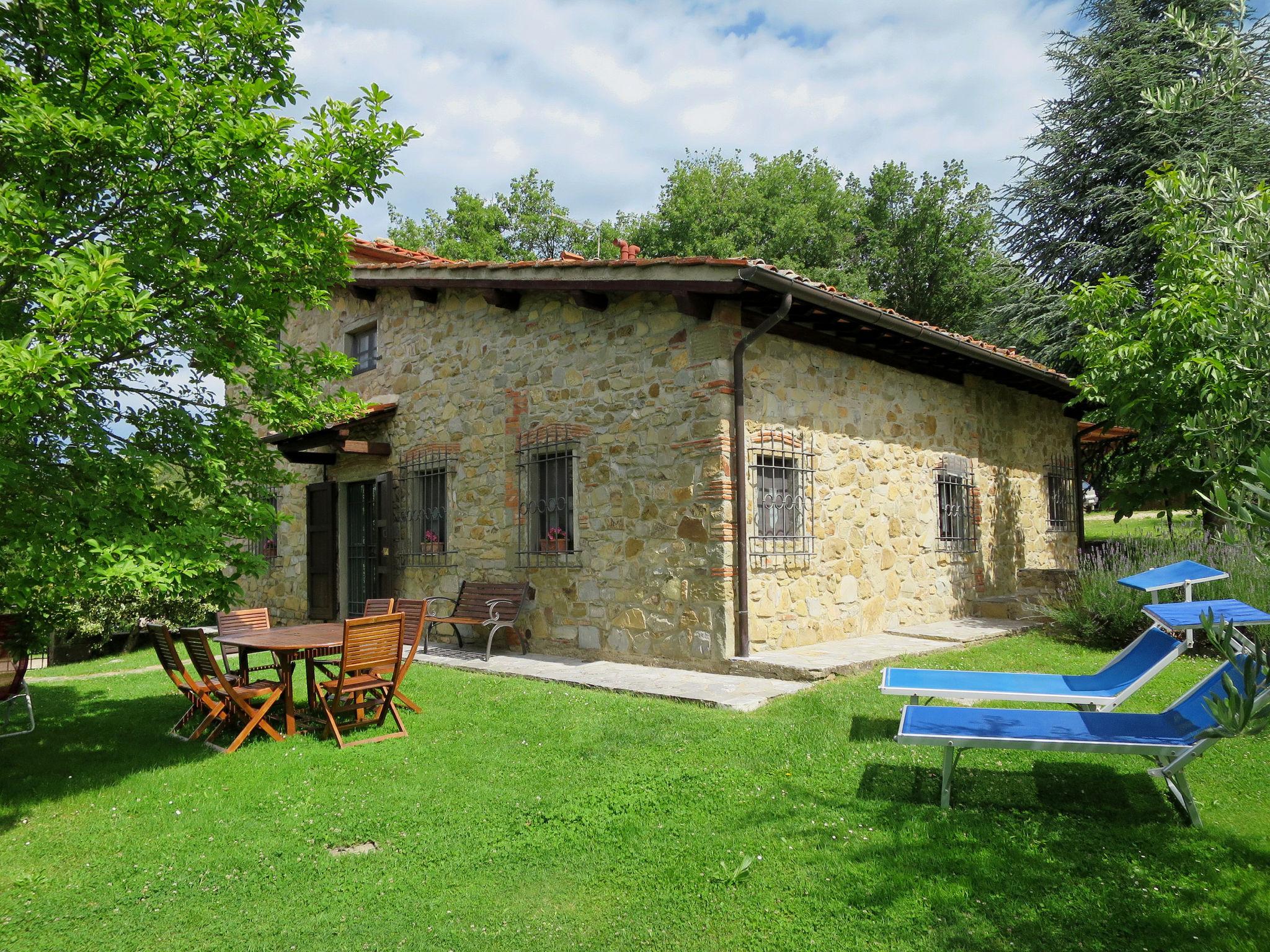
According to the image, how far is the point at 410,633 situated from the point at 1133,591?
690 centimetres

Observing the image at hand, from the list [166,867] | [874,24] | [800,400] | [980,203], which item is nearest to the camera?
[166,867]

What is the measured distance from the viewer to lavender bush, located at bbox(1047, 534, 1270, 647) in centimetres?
714

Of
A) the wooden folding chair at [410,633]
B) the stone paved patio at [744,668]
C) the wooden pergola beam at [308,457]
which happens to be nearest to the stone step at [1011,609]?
the stone paved patio at [744,668]

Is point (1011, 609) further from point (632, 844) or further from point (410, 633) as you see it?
point (632, 844)

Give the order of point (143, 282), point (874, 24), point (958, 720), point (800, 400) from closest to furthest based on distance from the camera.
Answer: point (958, 720)
point (143, 282)
point (800, 400)
point (874, 24)

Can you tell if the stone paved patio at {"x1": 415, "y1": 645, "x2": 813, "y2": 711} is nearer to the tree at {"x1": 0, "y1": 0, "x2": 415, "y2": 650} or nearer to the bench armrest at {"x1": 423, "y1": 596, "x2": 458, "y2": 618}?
the bench armrest at {"x1": 423, "y1": 596, "x2": 458, "y2": 618}

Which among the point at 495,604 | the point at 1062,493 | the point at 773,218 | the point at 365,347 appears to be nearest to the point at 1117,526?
the point at 1062,493

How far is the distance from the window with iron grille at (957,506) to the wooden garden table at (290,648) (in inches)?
278

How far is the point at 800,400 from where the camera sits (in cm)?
771

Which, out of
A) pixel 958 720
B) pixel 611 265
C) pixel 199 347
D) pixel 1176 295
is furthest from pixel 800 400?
pixel 199 347

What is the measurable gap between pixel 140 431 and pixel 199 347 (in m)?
0.59

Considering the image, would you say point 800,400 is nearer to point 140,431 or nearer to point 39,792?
point 140,431

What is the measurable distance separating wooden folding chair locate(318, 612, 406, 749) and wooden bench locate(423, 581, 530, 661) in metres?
2.19

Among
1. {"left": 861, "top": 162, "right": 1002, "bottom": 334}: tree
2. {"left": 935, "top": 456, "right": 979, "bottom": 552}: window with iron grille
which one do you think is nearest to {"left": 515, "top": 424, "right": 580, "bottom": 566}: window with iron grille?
{"left": 935, "top": 456, "right": 979, "bottom": 552}: window with iron grille
